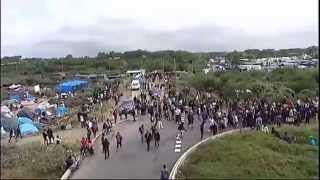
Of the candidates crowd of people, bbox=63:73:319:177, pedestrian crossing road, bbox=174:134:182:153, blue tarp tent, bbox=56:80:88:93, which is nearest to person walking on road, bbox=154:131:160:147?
crowd of people, bbox=63:73:319:177

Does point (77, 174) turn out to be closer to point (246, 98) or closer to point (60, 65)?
point (246, 98)

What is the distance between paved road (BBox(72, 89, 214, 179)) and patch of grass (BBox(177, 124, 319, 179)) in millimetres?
1257

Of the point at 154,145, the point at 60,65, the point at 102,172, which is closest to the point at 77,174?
the point at 102,172

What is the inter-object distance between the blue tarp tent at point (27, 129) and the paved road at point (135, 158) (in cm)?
670

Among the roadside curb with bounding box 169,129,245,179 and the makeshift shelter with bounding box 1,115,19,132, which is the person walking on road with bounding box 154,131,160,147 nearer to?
the roadside curb with bounding box 169,129,245,179

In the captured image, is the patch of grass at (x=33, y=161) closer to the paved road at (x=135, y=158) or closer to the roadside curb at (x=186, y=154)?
the paved road at (x=135, y=158)

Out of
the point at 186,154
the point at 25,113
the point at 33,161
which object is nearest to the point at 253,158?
the point at 186,154

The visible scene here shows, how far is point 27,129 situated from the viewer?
1462 inches

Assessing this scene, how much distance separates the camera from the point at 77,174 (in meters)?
24.5

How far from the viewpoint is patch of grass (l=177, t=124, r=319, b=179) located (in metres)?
25.5

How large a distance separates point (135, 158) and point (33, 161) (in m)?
5.01

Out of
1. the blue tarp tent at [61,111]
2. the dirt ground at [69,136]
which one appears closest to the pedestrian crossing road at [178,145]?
the dirt ground at [69,136]

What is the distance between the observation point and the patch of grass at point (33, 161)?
80.1ft

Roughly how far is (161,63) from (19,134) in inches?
2914
